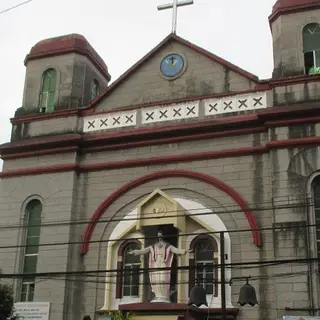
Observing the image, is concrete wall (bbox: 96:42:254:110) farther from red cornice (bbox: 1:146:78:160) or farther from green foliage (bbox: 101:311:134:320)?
green foliage (bbox: 101:311:134:320)

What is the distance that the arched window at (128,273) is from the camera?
17.8m

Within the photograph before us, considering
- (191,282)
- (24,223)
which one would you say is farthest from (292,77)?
(24,223)

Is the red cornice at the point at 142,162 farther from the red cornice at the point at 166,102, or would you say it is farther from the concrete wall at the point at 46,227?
the red cornice at the point at 166,102

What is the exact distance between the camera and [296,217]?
1620 centimetres

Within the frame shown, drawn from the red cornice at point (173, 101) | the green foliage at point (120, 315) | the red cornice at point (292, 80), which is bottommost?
the green foliage at point (120, 315)

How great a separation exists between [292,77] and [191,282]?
22.3ft

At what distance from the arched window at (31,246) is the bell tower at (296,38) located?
8982 millimetres

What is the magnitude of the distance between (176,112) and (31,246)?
6.37 meters

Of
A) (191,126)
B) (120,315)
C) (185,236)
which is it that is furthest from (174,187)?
(120,315)

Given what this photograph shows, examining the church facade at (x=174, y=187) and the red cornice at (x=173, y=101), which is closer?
the church facade at (x=174, y=187)

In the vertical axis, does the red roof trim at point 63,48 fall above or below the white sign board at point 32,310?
above

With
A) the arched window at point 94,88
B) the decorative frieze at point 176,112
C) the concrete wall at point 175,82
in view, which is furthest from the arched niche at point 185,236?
the arched window at point 94,88

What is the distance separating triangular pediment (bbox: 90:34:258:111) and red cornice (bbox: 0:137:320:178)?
2.10m

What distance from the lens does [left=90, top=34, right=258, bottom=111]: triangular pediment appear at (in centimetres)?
1900
